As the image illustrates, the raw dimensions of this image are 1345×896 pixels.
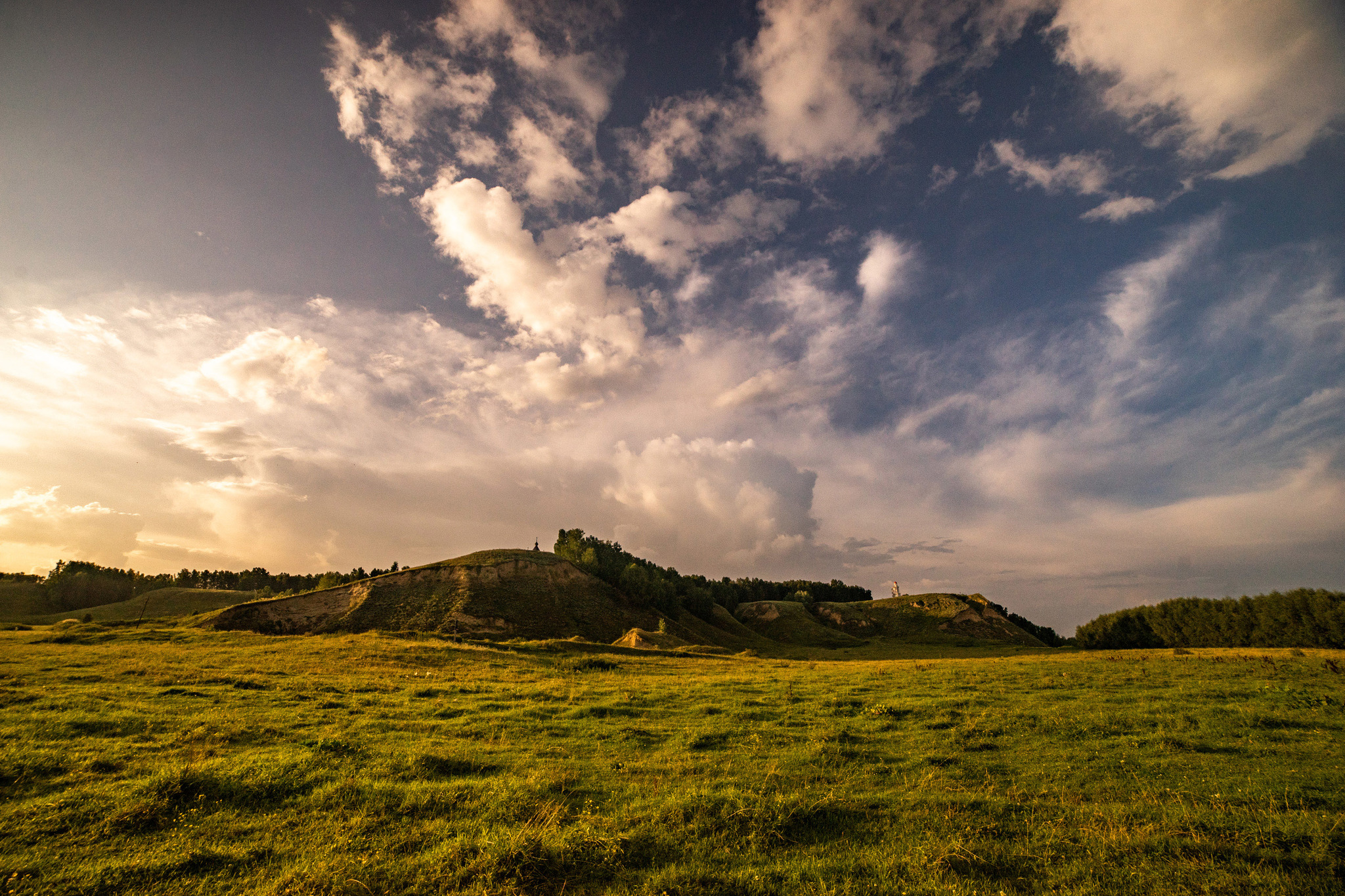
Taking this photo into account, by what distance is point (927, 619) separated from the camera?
147m

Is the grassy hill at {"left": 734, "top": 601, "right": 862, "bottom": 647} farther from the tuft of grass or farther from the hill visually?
the tuft of grass

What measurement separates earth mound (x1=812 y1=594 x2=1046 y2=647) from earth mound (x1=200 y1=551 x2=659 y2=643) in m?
73.3

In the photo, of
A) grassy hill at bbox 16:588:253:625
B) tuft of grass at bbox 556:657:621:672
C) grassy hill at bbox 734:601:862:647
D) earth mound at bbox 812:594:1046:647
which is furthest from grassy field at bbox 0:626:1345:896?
grassy hill at bbox 16:588:253:625

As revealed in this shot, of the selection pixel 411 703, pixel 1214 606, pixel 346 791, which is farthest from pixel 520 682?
pixel 1214 606

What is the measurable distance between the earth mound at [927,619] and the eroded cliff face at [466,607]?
7518cm

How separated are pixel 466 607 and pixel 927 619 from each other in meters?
123

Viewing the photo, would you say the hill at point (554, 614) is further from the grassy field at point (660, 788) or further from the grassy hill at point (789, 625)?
the grassy field at point (660, 788)

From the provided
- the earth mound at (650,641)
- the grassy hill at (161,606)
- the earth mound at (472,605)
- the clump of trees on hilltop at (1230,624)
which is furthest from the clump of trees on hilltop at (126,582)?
the clump of trees on hilltop at (1230,624)

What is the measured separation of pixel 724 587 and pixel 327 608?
11656cm

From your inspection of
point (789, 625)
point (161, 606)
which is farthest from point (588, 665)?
point (161, 606)

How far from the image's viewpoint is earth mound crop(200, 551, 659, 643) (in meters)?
77.6

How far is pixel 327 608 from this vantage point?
81812 mm

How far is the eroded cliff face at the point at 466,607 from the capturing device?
7756 cm

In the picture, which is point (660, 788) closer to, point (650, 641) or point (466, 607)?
point (650, 641)
